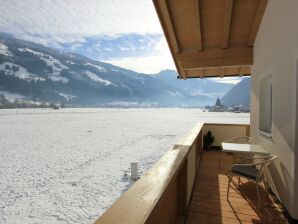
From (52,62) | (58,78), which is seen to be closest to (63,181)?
(58,78)

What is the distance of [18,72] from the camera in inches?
5113

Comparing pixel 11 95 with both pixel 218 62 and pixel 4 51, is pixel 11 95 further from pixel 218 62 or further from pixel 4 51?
pixel 218 62

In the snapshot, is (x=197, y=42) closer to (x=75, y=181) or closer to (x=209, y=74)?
(x=209, y=74)

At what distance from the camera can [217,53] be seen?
16.3 ft

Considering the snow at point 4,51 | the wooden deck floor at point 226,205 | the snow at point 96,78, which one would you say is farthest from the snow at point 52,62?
the wooden deck floor at point 226,205

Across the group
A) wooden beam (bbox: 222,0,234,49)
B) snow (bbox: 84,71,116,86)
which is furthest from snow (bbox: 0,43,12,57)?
wooden beam (bbox: 222,0,234,49)

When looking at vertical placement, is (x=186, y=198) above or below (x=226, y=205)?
above

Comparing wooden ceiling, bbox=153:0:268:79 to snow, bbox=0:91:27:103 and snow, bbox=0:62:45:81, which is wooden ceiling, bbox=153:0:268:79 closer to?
snow, bbox=0:91:27:103

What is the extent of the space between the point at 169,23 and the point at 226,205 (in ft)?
9.82

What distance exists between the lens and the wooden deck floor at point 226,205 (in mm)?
2477

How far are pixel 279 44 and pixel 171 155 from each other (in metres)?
2.17

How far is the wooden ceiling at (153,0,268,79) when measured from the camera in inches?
137

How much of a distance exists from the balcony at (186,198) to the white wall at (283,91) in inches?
14.5

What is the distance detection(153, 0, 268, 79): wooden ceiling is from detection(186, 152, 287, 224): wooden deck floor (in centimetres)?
266
